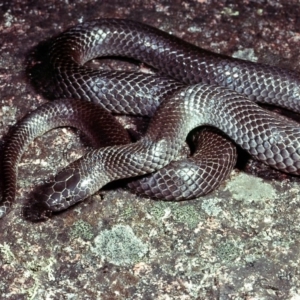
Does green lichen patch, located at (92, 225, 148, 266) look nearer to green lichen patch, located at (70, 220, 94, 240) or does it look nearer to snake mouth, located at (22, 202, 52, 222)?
green lichen patch, located at (70, 220, 94, 240)

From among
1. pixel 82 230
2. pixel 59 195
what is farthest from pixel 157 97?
pixel 82 230

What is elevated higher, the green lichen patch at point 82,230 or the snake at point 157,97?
the snake at point 157,97

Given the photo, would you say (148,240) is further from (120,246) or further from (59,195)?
(59,195)

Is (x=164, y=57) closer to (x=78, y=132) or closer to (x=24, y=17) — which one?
(x=78, y=132)

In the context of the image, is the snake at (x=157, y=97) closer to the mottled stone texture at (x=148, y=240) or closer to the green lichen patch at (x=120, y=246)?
the mottled stone texture at (x=148, y=240)

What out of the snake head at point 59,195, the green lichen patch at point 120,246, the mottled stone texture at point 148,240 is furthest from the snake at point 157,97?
the green lichen patch at point 120,246

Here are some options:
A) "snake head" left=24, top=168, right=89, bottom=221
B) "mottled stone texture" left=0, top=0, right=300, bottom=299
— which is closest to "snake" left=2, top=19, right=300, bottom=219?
"snake head" left=24, top=168, right=89, bottom=221
